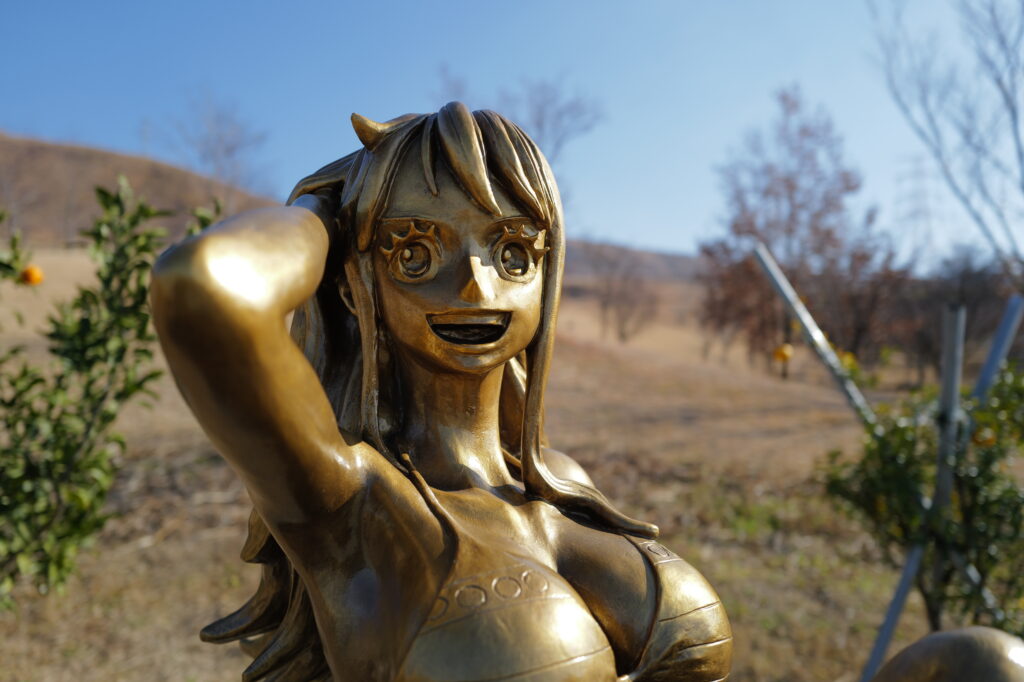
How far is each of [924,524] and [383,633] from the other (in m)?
3.27

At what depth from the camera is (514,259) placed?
4.72ft

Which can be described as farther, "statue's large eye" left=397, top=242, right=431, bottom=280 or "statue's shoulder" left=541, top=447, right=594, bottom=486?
"statue's shoulder" left=541, top=447, right=594, bottom=486

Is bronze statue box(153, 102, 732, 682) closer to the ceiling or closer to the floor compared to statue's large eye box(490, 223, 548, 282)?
closer to the floor

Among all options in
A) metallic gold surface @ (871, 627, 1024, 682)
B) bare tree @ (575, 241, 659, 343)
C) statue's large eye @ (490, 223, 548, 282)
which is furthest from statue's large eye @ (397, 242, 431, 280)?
bare tree @ (575, 241, 659, 343)

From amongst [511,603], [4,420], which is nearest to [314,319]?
[511,603]

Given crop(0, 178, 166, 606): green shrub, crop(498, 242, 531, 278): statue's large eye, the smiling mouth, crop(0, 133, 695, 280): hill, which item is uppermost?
crop(0, 133, 695, 280): hill

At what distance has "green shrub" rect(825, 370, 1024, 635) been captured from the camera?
350 cm

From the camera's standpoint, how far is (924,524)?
3.65m

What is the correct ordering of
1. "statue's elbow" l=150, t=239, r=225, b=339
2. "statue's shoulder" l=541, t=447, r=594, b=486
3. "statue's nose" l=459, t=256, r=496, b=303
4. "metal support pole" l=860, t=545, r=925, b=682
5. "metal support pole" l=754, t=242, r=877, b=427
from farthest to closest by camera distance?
"metal support pole" l=754, t=242, r=877, b=427
"metal support pole" l=860, t=545, r=925, b=682
"statue's shoulder" l=541, t=447, r=594, b=486
"statue's nose" l=459, t=256, r=496, b=303
"statue's elbow" l=150, t=239, r=225, b=339

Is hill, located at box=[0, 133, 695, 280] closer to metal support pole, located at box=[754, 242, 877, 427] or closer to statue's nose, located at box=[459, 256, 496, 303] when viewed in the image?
metal support pole, located at box=[754, 242, 877, 427]

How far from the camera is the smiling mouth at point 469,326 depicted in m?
1.37

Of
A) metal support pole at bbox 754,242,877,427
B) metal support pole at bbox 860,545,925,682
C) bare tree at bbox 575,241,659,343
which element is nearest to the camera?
metal support pole at bbox 860,545,925,682

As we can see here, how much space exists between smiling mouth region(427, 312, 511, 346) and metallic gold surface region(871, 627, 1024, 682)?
101 cm

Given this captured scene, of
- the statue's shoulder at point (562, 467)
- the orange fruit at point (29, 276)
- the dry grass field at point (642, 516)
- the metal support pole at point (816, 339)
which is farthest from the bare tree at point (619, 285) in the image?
the statue's shoulder at point (562, 467)
